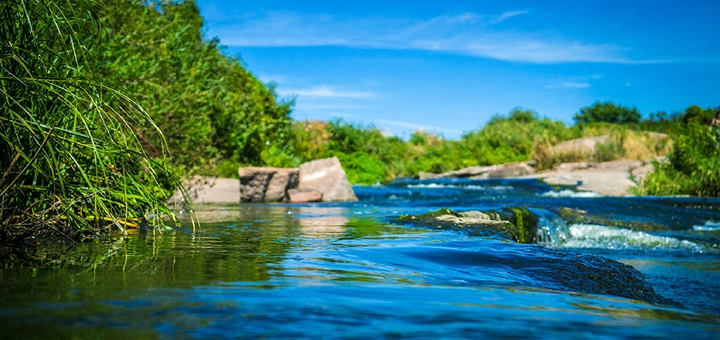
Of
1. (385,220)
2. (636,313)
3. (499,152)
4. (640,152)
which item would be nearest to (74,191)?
(636,313)

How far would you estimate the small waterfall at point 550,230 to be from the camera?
291 inches

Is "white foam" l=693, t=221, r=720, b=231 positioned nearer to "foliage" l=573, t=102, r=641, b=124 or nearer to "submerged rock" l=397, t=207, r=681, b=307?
"submerged rock" l=397, t=207, r=681, b=307

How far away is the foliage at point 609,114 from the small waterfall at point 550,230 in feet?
176

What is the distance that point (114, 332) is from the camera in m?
1.59

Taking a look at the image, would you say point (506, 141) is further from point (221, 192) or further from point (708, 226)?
point (708, 226)

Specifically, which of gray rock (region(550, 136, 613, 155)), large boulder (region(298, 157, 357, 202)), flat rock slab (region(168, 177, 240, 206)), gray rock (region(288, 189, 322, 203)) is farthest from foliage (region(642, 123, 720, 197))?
gray rock (region(550, 136, 613, 155))

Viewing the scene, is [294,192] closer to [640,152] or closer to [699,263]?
[699,263]

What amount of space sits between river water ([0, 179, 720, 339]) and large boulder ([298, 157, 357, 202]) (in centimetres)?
807

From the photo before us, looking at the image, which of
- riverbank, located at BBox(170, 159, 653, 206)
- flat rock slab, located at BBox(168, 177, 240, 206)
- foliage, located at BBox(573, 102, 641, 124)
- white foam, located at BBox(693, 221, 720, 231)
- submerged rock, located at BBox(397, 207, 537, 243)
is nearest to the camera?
submerged rock, located at BBox(397, 207, 537, 243)

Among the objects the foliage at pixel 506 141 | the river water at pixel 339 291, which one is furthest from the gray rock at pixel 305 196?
the foliage at pixel 506 141

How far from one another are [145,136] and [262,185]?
586 centimetres

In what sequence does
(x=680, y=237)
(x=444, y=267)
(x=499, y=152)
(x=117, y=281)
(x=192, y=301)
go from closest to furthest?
(x=192, y=301) → (x=117, y=281) → (x=444, y=267) → (x=680, y=237) → (x=499, y=152)

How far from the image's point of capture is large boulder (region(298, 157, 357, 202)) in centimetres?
1295

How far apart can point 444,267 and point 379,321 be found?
1.41 meters
